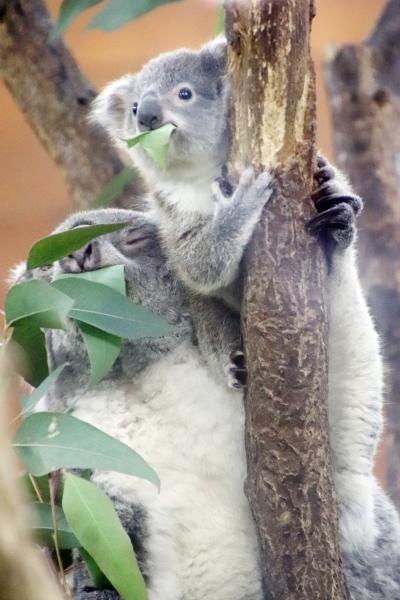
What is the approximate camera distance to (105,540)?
1.87 meters

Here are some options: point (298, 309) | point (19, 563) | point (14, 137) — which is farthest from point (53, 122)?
point (19, 563)

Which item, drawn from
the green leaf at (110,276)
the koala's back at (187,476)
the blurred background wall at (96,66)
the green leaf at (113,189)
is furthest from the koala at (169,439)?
the blurred background wall at (96,66)

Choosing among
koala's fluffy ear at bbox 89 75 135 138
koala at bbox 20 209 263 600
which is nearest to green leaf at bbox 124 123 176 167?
koala at bbox 20 209 263 600

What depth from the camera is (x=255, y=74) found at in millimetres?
1887

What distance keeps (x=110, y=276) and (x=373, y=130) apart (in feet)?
6.30

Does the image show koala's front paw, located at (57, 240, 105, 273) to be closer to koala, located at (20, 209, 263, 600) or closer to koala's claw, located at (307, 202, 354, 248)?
koala, located at (20, 209, 263, 600)

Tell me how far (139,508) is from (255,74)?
1035mm

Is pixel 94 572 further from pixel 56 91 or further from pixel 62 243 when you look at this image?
pixel 56 91

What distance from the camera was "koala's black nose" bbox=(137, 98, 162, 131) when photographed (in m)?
2.45

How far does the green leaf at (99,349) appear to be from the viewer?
6.95ft

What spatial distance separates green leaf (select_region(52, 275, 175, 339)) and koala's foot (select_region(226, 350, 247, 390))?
0.62 feet

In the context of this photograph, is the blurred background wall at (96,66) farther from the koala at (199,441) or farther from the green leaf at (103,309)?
the green leaf at (103,309)

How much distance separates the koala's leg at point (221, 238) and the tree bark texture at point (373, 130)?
1597 mm

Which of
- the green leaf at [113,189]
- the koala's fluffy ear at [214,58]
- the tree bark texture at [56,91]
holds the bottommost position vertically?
the koala's fluffy ear at [214,58]
